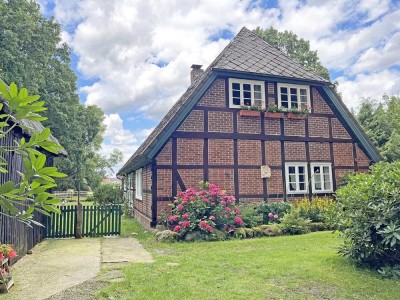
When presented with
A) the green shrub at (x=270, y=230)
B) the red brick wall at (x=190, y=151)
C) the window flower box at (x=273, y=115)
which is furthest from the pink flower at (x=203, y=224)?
the window flower box at (x=273, y=115)

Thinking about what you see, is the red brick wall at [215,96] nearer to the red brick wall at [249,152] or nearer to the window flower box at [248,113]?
the window flower box at [248,113]

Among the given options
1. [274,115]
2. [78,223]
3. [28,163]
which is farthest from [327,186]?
[28,163]

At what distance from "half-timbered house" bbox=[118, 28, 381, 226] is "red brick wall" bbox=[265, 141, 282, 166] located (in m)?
0.04

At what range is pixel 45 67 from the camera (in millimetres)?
21141

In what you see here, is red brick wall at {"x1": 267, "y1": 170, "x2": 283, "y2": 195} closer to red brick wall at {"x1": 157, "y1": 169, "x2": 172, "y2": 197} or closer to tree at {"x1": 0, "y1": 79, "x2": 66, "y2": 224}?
red brick wall at {"x1": 157, "y1": 169, "x2": 172, "y2": 197}

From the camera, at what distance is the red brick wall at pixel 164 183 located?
398 inches

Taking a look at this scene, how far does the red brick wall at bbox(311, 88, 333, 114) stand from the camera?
40.7 feet

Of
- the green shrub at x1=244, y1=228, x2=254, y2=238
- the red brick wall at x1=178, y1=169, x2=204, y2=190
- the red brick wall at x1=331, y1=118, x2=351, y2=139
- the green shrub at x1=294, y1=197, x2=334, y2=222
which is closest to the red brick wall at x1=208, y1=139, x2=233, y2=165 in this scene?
the red brick wall at x1=178, y1=169, x2=204, y2=190

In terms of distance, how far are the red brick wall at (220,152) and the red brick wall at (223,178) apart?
0.29 meters

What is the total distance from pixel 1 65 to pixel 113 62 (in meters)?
6.91

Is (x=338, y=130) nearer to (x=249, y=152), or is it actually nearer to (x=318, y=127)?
(x=318, y=127)

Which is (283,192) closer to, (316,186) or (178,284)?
(316,186)

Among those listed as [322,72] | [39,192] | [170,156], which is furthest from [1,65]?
[322,72]

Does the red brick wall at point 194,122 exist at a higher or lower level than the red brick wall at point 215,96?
lower
